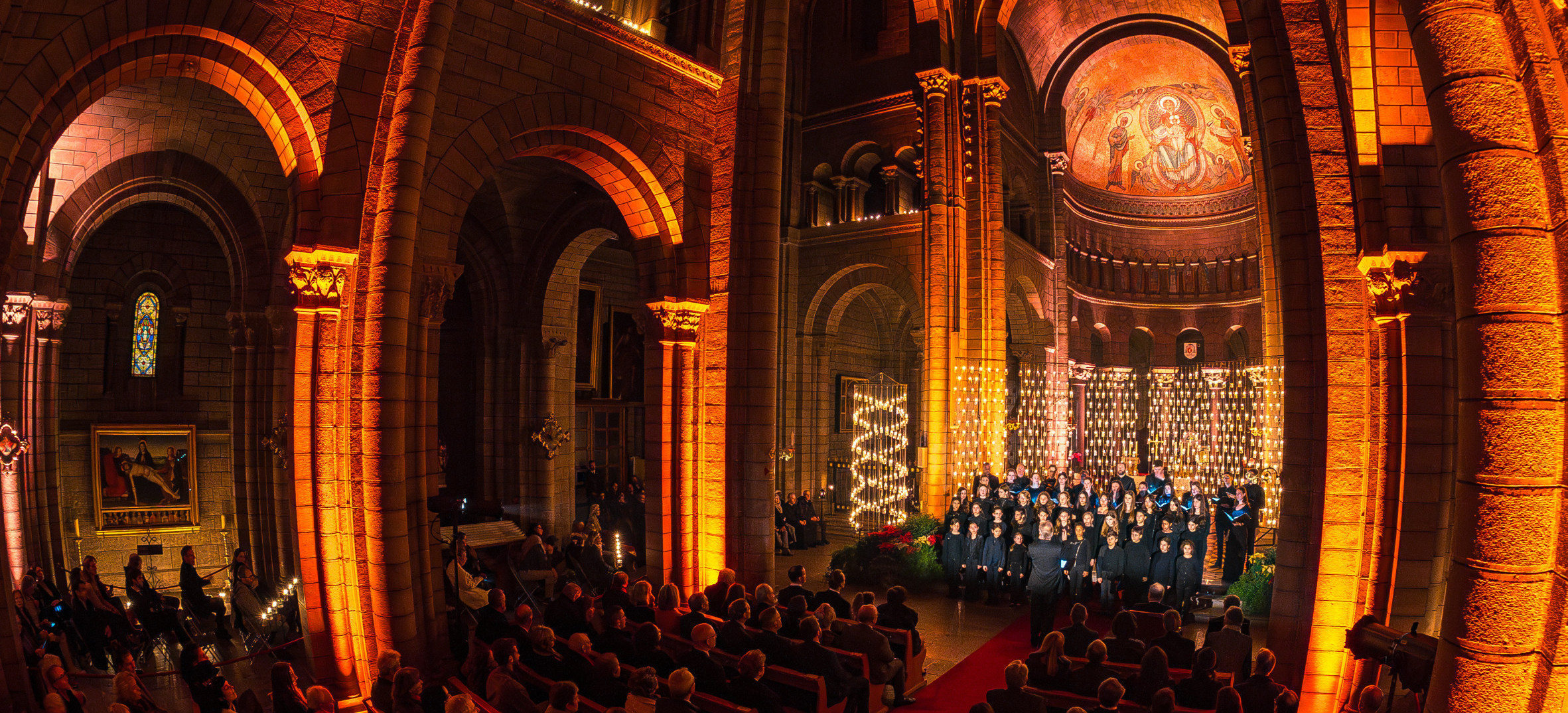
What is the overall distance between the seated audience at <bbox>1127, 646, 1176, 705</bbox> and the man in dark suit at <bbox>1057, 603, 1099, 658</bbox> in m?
0.99

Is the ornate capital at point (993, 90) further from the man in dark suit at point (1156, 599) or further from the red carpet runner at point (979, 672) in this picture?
the man in dark suit at point (1156, 599)

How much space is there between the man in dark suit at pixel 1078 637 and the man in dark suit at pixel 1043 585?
2.55 meters

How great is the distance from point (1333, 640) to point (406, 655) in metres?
8.07

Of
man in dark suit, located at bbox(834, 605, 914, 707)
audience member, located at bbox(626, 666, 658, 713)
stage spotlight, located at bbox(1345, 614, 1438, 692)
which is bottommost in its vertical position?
man in dark suit, located at bbox(834, 605, 914, 707)

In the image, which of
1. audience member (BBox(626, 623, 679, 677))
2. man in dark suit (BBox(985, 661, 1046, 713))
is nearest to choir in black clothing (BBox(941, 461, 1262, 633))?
man in dark suit (BBox(985, 661, 1046, 713))

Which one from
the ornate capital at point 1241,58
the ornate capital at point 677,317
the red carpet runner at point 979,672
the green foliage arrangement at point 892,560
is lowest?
the red carpet runner at point 979,672

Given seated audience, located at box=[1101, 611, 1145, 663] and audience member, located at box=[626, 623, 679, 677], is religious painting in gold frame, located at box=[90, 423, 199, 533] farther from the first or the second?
seated audience, located at box=[1101, 611, 1145, 663]

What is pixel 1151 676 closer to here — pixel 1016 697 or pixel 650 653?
pixel 1016 697

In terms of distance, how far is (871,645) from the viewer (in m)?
7.43

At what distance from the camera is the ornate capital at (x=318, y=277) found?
7699mm

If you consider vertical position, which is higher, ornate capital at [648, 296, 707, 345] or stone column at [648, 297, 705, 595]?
ornate capital at [648, 296, 707, 345]

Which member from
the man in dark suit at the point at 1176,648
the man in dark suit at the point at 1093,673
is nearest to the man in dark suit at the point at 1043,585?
the man in dark suit at the point at 1176,648

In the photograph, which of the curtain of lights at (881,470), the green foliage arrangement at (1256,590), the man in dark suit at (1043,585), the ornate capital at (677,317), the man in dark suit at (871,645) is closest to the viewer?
the man in dark suit at (871,645)

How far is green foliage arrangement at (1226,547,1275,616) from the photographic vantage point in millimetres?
10734
